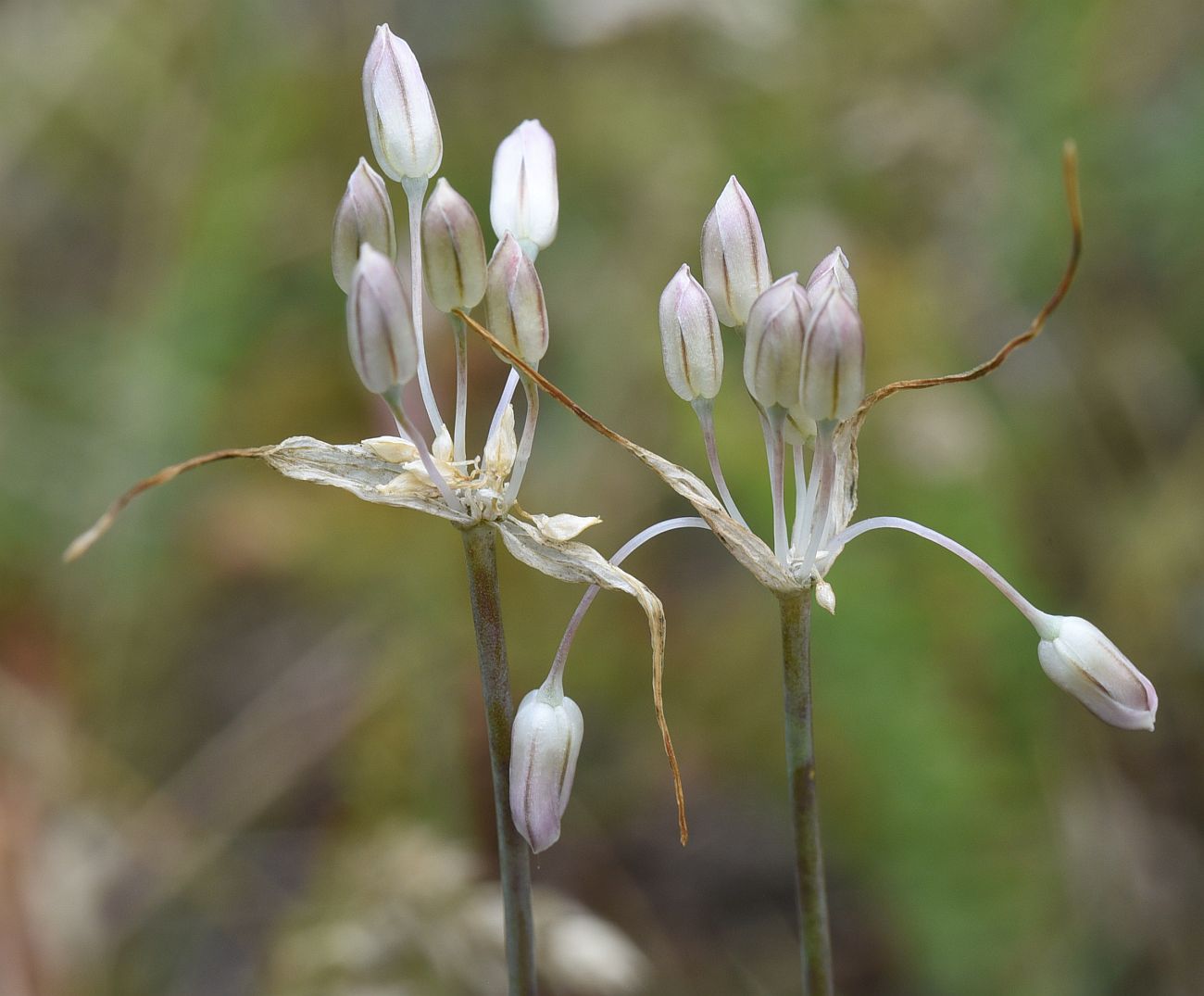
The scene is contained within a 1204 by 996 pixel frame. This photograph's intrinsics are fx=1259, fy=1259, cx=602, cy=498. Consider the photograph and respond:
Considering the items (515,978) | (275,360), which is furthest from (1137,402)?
(515,978)

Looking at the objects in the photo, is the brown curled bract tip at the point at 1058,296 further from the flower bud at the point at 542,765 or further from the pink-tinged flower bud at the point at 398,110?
the pink-tinged flower bud at the point at 398,110

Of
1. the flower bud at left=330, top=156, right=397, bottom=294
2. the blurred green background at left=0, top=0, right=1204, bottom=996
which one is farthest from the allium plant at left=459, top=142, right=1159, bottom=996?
the blurred green background at left=0, top=0, right=1204, bottom=996

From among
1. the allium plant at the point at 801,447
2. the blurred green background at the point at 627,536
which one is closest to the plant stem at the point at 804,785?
the allium plant at the point at 801,447

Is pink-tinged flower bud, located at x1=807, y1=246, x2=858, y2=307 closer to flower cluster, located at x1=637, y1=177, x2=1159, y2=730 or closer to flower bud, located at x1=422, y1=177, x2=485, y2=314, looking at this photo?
flower cluster, located at x1=637, y1=177, x2=1159, y2=730

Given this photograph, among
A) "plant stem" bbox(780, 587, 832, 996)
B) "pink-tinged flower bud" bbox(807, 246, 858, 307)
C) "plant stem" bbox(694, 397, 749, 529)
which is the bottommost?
"plant stem" bbox(780, 587, 832, 996)

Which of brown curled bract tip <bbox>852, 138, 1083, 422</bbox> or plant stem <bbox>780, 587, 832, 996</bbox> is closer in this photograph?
brown curled bract tip <bbox>852, 138, 1083, 422</bbox>

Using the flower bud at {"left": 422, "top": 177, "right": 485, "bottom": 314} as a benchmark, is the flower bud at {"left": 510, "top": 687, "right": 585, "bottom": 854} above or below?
below

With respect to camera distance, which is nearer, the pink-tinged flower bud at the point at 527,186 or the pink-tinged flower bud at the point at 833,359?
the pink-tinged flower bud at the point at 833,359
